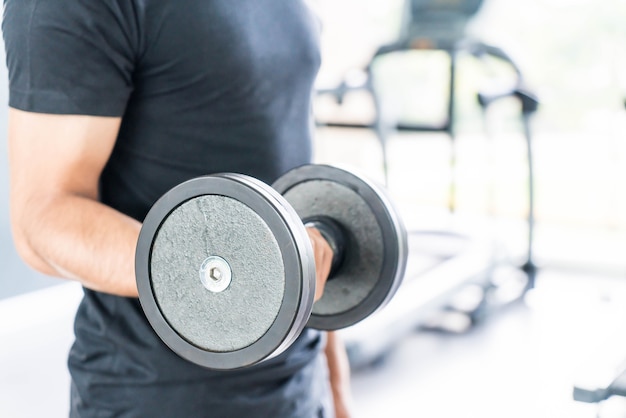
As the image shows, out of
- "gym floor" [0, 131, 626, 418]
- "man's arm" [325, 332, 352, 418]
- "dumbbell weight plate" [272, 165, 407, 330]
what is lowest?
"gym floor" [0, 131, 626, 418]

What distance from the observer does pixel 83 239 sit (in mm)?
708

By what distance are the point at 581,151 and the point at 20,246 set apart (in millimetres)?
3279

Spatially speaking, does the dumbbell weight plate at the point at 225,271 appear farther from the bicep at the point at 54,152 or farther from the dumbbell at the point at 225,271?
the bicep at the point at 54,152

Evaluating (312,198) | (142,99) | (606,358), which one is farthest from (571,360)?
(142,99)

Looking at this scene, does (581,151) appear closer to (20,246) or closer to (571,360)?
(571,360)

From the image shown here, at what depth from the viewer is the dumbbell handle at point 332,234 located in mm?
860

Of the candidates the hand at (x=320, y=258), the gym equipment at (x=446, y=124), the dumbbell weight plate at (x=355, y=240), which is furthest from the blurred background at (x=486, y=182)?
the hand at (x=320, y=258)

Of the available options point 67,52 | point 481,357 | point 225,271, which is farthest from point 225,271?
point 481,357

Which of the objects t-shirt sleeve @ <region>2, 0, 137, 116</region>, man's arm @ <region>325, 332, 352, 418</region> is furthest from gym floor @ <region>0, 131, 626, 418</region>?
t-shirt sleeve @ <region>2, 0, 137, 116</region>

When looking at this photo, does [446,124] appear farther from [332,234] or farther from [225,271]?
[225,271]

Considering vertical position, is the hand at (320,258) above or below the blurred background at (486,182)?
above

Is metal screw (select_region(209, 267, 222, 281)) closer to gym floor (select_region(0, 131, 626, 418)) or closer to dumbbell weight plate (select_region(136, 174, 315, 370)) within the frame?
dumbbell weight plate (select_region(136, 174, 315, 370))

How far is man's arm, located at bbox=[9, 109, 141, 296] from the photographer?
71 cm

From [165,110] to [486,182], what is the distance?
3094mm
